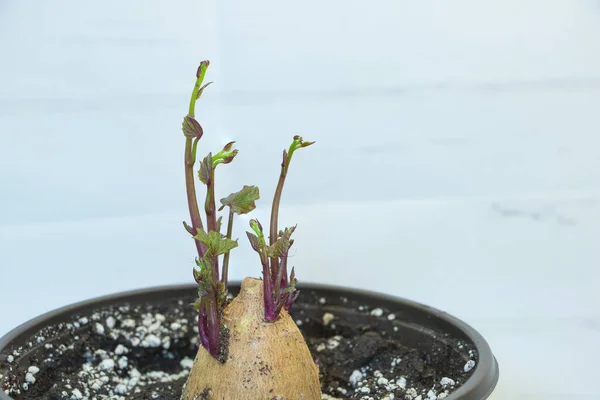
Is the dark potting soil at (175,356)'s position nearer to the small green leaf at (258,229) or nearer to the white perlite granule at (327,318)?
the white perlite granule at (327,318)

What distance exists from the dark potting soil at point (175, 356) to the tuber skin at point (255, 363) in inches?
3.9

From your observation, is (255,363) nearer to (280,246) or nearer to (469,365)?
(280,246)

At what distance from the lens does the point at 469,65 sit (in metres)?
1.01

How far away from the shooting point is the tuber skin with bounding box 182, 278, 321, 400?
61 centimetres

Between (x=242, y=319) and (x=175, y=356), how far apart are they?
227 millimetres

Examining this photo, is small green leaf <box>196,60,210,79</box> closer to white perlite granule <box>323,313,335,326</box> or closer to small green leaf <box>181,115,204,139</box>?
small green leaf <box>181,115,204,139</box>

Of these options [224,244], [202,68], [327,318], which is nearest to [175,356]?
[327,318]

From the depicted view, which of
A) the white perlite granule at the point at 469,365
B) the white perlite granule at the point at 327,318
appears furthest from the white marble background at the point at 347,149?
the white perlite granule at the point at 469,365

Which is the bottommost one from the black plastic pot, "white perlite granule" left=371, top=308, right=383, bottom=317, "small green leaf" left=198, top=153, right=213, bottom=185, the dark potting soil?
the dark potting soil

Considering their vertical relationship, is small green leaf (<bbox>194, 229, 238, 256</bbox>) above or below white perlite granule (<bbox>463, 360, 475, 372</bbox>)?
above

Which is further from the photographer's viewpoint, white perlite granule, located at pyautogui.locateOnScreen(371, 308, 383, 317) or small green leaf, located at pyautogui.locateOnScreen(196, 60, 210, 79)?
white perlite granule, located at pyautogui.locateOnScreen(371, 308, 383, 317)

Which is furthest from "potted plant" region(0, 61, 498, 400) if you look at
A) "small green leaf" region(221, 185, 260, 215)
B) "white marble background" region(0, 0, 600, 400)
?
"white marble background" region(0, 0, 600, 400)

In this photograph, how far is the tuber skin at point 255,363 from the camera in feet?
1.99

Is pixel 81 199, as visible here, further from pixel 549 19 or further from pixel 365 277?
pixel 549 19
